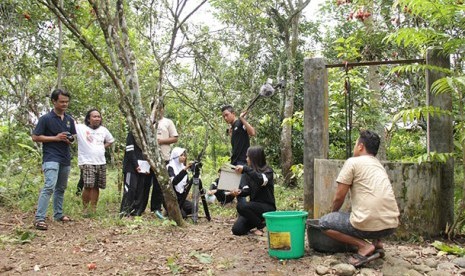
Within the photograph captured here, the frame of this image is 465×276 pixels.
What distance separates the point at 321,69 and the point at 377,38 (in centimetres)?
274

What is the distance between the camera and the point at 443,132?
17.8 feet

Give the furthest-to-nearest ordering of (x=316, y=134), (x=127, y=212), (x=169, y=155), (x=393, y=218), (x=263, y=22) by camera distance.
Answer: (x=263, y=22)
(x=169, y=155)
(x=127, y=212)
(x=316, y=134)
(x=393, y=218)

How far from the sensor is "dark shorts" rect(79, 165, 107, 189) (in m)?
6.38

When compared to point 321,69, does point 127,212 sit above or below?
below

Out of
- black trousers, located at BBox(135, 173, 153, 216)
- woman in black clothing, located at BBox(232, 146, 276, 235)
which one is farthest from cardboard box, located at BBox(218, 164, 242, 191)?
black trousers, located at BBox(135, 173, 153, 216)

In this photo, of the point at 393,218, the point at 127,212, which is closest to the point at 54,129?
the point at 127,212

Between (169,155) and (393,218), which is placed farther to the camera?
(169,155)

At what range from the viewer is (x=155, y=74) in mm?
9219

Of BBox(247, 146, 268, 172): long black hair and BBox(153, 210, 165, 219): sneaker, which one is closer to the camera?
BBox(247, 146, 268, 172): long black hair

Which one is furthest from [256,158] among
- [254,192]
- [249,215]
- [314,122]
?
[314,122]

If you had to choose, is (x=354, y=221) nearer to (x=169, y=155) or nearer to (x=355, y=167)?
(x=355, y=167)

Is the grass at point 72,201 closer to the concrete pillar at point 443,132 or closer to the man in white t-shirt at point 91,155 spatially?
the man in white t-shirt at point 91,155

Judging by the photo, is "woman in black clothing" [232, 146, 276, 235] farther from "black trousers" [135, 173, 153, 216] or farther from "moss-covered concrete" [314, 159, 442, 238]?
"black trousers" [135, 173, 153, 216]

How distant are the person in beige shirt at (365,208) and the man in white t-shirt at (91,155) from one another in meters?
3.68
